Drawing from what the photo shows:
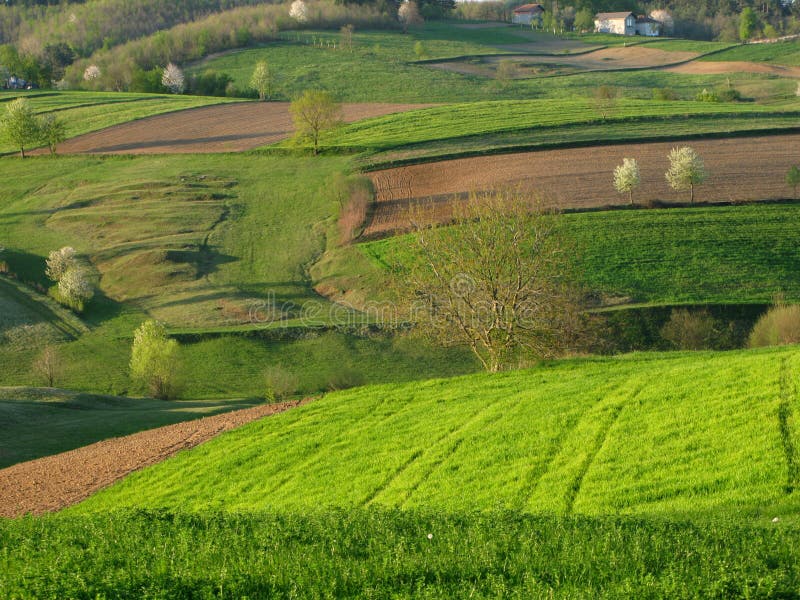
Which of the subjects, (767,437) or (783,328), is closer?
(767,437)

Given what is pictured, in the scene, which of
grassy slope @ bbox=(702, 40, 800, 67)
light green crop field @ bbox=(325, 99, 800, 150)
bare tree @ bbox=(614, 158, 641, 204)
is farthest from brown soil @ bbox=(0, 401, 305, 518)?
grassy slope @ bbox=(702, 40, 800, 67)

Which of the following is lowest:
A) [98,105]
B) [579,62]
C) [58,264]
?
[58,264]

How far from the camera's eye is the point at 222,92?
132500mm

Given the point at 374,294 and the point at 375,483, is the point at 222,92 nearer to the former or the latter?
the point at 374,294

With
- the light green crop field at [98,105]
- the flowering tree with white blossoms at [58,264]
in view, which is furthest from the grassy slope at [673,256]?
the light green crop field at [98,105]

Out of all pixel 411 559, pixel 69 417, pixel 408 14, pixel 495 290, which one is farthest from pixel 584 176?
pixel 408 14

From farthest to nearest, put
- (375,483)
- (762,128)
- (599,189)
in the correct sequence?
(762,128) → (599,189) → (375,483)

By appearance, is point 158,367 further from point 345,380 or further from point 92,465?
point 92,465

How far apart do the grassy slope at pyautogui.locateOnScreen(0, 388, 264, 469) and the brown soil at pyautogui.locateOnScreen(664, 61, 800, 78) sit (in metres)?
113

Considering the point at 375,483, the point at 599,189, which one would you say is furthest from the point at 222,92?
the point at 375,483

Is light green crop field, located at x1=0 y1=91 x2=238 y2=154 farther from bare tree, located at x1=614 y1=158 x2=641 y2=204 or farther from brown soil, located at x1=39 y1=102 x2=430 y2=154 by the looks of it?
bare tree, located at x1=614 y1=158 x2=641 y2=204

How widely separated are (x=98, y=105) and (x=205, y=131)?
23526mm

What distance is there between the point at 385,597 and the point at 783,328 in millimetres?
38567

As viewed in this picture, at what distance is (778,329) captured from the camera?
44.6 meters
